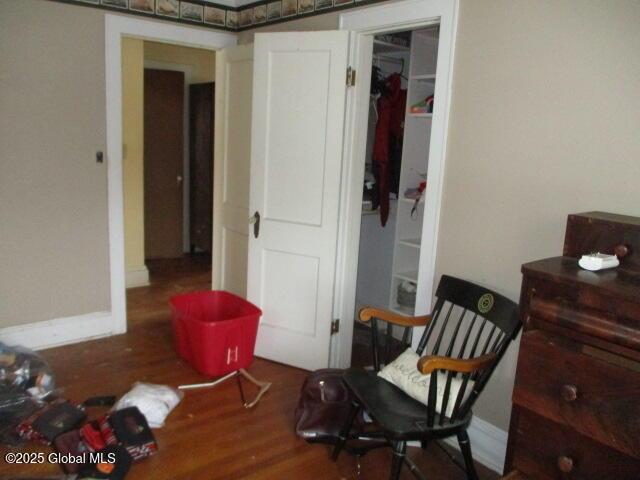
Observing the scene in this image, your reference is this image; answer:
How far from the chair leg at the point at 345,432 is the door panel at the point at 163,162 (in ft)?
13.0

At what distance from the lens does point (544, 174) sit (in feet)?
6.68

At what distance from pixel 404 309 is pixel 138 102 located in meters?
2.90

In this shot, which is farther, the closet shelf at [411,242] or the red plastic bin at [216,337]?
the closet shelf at [411,242]

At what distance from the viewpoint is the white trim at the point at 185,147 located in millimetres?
5531

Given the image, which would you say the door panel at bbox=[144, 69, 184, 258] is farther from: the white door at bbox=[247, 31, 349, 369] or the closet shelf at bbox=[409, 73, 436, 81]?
the closet shelf at bbox=[409, 73, 436, 81]

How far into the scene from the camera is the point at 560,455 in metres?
1.42

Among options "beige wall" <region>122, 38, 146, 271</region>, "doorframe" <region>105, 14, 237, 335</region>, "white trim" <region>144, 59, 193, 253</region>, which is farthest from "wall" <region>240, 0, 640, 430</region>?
"white trim" <region>144, 59, 193, 253</region>

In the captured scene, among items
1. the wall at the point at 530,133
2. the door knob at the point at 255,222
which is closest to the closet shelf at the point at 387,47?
the wall at the point at 530,133

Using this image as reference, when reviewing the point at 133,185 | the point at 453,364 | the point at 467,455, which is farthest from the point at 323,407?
the point at 133,185

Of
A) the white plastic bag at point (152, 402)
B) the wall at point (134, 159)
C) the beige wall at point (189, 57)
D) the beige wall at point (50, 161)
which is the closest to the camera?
the white plastic bag at point (152, 402)

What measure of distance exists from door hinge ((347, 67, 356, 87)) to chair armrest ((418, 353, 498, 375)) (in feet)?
5.41

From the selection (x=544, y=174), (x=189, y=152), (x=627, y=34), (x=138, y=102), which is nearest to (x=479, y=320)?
(x=544, y=174)

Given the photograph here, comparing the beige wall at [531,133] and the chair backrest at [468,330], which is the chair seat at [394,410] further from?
the beige wall at [531,133]

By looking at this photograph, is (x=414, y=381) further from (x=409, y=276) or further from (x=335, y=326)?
(x=409, y=276)
